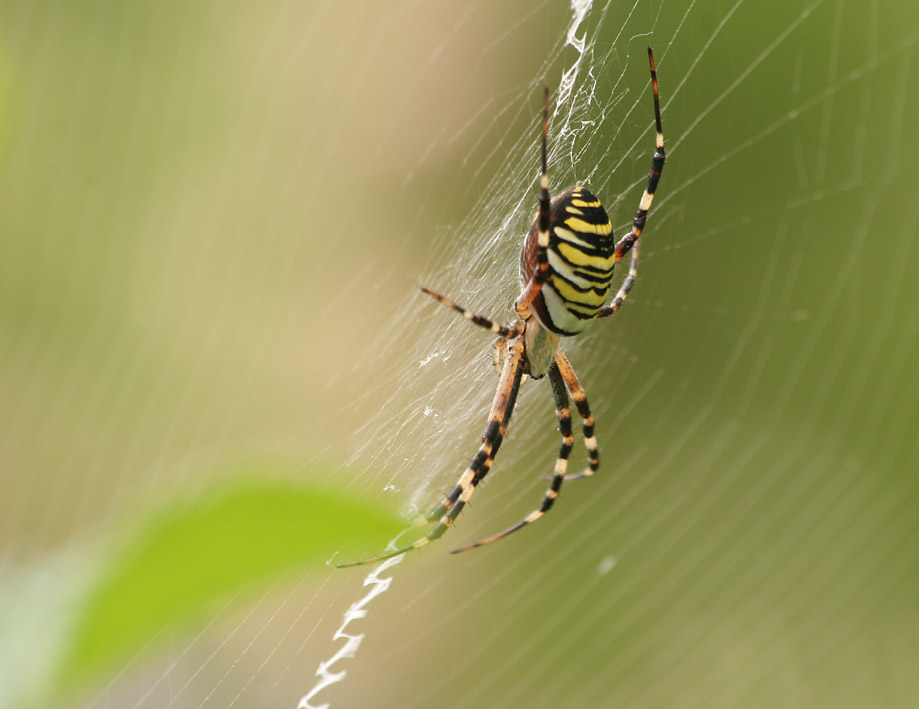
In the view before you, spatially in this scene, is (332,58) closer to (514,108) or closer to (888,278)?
(514,108)

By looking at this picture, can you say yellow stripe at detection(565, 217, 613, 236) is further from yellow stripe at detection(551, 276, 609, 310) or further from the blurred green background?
the blurred green background

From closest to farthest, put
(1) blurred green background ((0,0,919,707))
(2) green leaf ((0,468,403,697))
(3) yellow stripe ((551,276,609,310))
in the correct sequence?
(2) green leaf ((0,468,403,697)) < (3) yellow stripe ((551,276,609,310)) < (1) blurred green background ((0,0,919,707))

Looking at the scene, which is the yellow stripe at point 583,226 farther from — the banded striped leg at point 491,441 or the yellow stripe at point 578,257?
the banded striped leg at point 491,441

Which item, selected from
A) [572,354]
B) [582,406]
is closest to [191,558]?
[582,406]

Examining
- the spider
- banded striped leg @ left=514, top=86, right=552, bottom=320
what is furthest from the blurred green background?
banded striped leg @ left=514, top=86, right=552, bottom=320

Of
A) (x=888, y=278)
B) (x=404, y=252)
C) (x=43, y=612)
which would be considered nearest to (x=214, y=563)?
(x=43, y=612)
